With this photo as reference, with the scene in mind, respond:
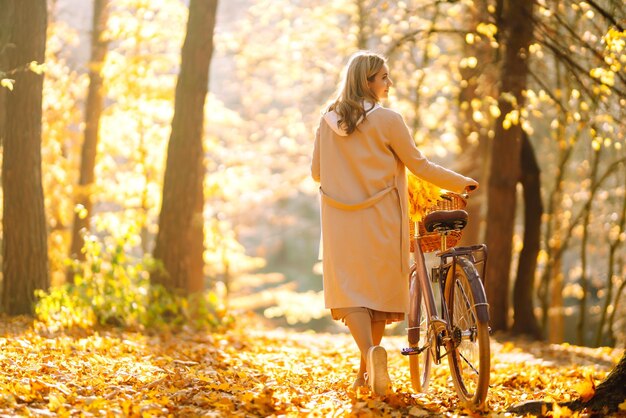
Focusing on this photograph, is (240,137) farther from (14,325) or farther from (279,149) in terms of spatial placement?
(14,325)

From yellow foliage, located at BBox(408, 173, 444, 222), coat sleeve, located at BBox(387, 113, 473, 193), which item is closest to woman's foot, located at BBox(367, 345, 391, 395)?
yellow foliage, located at BBox(408, 173, 444, 222)

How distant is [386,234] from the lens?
5.39 m

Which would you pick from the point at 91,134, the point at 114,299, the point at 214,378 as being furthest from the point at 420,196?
the point at 91,134

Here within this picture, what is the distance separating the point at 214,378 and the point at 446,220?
2.15 m

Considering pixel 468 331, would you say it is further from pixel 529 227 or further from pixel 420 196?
pixel 529 227

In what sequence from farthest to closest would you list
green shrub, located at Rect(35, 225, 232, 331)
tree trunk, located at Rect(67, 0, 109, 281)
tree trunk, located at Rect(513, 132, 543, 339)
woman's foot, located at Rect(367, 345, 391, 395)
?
Result: tree trunk, located at Rect(67, 0, 109, 281) < tree trunk, located at Rect(513, 132, 543, 339) < green shrub, located at Rect(35, 225, 232, 331) < woman's foot, located at Rect(367, 345, 391, 395)

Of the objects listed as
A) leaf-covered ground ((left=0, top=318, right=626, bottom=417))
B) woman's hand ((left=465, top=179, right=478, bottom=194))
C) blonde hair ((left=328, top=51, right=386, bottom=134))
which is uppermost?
blonde hair ((left=328, top=51, right=386, bottom=134))

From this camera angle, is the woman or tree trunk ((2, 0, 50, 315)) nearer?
the woman

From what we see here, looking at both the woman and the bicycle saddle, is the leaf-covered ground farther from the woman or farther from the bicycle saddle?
the bicycle saddle

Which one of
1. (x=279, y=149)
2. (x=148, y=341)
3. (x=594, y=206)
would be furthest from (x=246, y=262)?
(x=148, y=341)

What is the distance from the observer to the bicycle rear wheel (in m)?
5.58

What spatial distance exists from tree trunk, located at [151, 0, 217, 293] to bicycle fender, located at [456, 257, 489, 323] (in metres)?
6.57

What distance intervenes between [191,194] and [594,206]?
1572 cm

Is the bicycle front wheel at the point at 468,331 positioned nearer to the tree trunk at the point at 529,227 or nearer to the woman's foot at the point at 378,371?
the woman's foot at the point at 378,371
